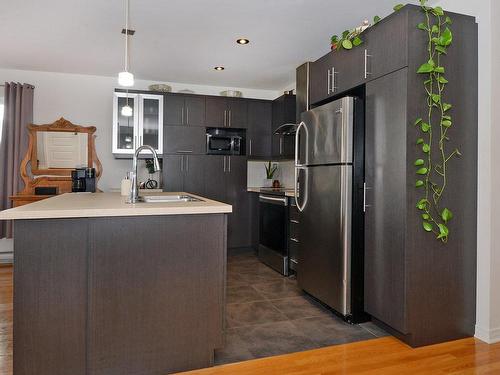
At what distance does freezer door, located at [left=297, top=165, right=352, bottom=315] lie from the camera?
2688mm

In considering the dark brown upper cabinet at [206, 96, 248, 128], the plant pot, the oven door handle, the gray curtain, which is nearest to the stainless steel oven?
the oven door handle

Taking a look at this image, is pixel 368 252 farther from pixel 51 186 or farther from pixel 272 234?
pixel 51 186

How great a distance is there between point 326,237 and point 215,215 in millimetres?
1224

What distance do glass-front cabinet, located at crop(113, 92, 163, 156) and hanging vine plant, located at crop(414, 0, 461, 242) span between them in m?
3.59


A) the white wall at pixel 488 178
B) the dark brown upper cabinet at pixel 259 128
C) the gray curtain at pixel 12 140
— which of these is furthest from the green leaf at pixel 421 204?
the gray curtain at pixel 12 140

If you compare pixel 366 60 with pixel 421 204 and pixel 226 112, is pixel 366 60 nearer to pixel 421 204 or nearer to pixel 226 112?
pixel 421 204

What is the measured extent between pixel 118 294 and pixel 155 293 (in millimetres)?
188

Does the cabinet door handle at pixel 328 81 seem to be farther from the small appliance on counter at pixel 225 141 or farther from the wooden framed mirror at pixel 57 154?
the wooden framed mirror at pixel 57 154

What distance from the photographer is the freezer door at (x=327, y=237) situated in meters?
2.69

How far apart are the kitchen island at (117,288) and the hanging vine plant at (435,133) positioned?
4.19ft

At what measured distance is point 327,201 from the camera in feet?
9.49

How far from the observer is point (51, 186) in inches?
190

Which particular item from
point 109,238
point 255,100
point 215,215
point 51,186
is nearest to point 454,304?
point 215,215

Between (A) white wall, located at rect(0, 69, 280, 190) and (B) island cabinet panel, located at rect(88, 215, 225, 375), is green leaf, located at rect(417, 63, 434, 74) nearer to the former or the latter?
(B) island cabinet panel, located at rect(88, 215, 225, 375)
